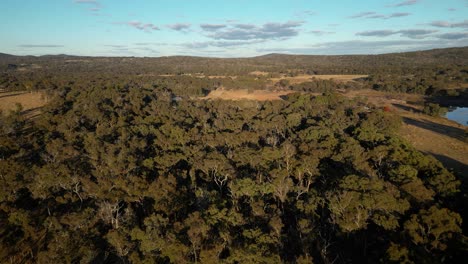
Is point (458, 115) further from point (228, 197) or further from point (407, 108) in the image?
point (228, 197)

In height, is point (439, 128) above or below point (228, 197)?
above

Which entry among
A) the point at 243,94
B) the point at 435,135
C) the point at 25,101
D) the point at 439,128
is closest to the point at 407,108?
the point at 439,128

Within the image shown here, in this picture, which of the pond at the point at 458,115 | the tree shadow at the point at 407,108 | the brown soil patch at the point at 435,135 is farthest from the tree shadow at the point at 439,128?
the pond at the point at 458,115

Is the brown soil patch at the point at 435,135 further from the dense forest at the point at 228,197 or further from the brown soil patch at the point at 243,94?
the brown soil patch at the point at 243,94

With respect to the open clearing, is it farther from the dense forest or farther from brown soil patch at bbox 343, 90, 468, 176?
brown soil patch at bbox 343, 90, 468, 176

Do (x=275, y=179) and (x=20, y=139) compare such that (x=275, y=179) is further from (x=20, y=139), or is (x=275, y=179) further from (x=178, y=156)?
(x=20, y=139)

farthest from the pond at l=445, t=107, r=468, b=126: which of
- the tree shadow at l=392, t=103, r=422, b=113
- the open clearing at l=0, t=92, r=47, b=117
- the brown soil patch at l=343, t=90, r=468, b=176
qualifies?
the open clearing at l=0, t=92, r=47, b=117
